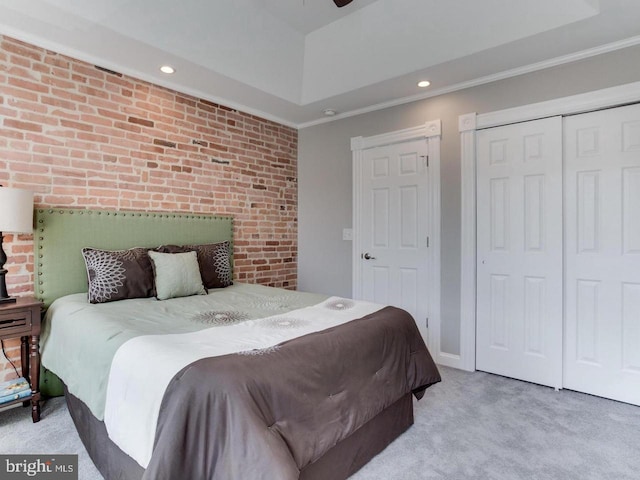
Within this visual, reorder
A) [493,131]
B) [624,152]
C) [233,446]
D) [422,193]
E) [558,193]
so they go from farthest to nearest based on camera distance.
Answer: [422,193], [493,131], [558,193], [624,152], [233,446]

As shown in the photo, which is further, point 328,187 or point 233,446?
point 328,187

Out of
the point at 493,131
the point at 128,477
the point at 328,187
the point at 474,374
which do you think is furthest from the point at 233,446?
the point at 328,187

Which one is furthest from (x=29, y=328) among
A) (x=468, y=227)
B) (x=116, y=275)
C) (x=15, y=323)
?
(x=468, y=227)

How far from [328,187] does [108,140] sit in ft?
7.23

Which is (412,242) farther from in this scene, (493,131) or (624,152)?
(624,152)

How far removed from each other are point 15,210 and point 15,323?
0.67 m

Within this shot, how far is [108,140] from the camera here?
9.50 feet

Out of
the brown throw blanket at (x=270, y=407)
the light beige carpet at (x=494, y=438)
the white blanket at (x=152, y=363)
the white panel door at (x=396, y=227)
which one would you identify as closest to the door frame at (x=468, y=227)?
the white panel door at (x=396, y=227)

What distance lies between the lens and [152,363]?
4.66ft

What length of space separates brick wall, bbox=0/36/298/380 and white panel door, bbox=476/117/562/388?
2.19 m

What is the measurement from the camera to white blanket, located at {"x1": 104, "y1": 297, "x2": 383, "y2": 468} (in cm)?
134

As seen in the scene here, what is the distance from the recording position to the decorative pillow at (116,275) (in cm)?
247

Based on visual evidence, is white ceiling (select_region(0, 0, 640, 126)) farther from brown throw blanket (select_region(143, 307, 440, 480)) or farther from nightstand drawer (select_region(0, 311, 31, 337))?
brown throw blanket (select_region(143, 307, 440, 480))

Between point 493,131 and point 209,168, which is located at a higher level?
point 493,131
